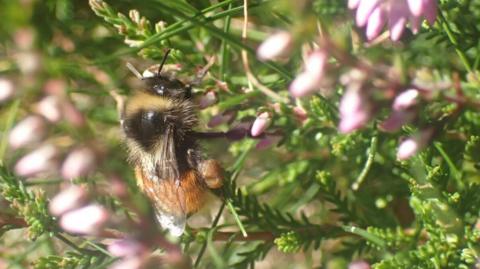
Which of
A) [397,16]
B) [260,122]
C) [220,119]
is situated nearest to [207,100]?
[220,119]

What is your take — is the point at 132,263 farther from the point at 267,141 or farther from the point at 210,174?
the point at 267,141

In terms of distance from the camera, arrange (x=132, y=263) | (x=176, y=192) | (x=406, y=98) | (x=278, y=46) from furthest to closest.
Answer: (x=176, y=192) < (x=132, y=263) < (x=406, y=98) < (x=278, y=46)

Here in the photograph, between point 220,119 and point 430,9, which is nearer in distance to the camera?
point 430,9

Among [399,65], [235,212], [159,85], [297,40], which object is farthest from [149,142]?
[297,40]

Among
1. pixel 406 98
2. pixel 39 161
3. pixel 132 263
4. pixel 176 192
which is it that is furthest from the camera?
pixel 39 161

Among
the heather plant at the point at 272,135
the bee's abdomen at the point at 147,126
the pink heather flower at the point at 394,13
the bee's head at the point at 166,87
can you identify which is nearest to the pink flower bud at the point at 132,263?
the heather plant at the point at 272,135

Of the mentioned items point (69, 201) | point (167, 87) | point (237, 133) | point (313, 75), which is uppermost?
point (313, 75)

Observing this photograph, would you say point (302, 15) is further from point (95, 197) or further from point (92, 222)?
point (95, 197)
